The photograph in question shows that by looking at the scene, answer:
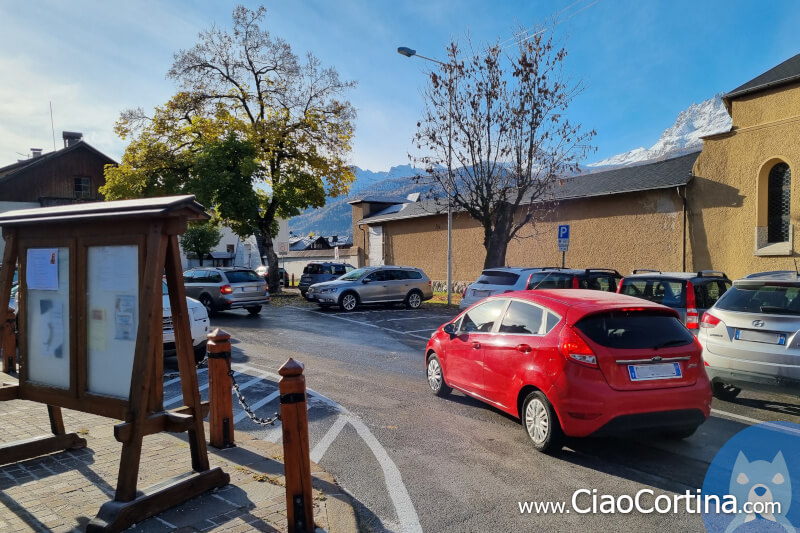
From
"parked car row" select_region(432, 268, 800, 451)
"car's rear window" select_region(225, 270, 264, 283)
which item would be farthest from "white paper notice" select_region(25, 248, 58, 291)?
"car's rear window" select_region(225, 270, 264, 283)

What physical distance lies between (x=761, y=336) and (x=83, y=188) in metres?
47.5

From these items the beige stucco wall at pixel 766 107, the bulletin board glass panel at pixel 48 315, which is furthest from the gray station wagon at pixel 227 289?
the beige stucco wall at pixel 766 107

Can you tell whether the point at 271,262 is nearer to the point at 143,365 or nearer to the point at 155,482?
the point at 155,482

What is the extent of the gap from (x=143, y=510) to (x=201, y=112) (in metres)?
25.1

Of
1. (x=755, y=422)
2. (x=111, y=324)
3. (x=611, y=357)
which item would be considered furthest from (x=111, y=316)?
(x=755, y=422)

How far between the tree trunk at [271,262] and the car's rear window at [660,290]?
19.5 metres

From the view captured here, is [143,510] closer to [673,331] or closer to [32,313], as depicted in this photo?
[32,313]

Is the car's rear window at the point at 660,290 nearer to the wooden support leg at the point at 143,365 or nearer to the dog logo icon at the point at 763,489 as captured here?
the dog logo icon at the point at 763,489

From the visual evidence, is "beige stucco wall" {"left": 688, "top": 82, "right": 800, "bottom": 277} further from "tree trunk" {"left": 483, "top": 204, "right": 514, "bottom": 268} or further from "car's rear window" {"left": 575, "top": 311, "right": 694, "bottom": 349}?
"car's rear window" {"left": 575, "top": 311, "right": 694, "bottom": 349}

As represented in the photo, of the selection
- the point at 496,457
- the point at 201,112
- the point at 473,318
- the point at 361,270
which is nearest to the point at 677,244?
the point at 361,270

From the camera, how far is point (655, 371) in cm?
494

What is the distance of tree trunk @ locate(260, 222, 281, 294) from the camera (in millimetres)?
25953

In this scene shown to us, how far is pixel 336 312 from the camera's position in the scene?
61.9ft

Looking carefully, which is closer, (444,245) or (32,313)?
(32,313)
